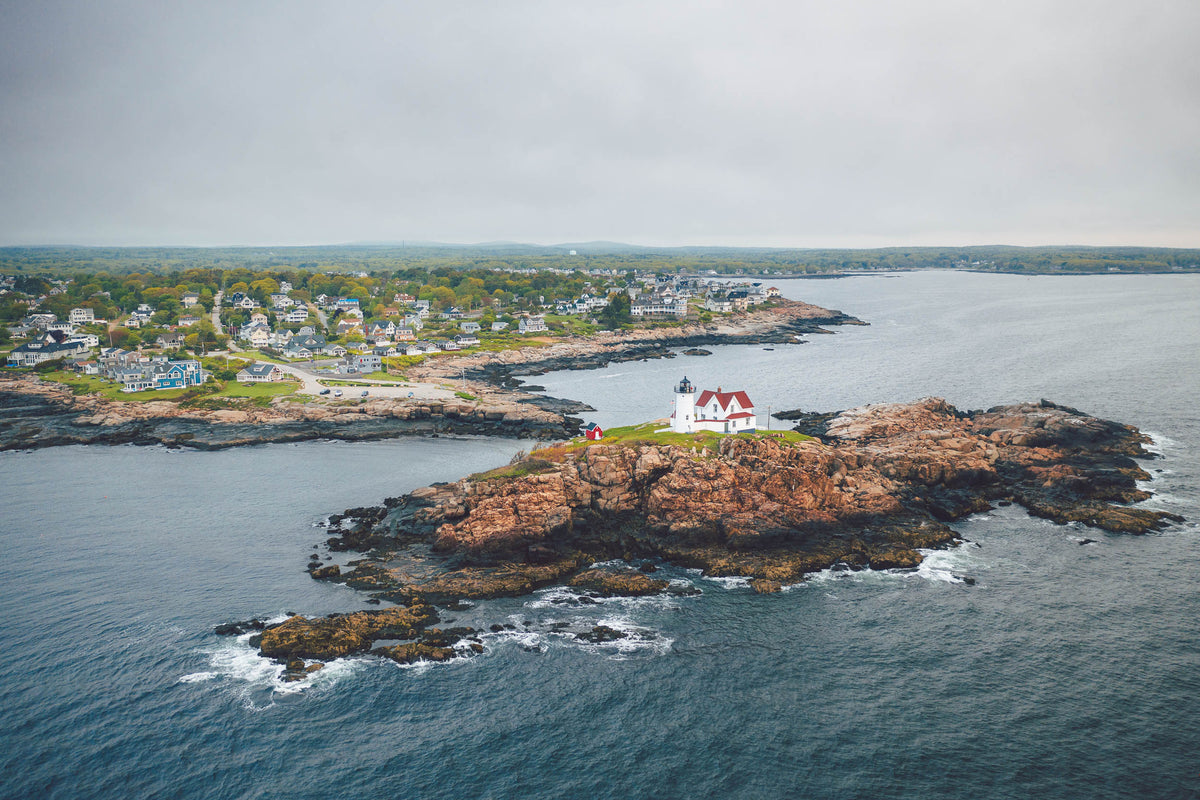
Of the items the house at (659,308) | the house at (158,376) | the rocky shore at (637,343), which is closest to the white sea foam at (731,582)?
the rocky shore at (637,343)

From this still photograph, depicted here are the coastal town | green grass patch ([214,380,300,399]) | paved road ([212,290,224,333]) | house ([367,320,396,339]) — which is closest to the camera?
green grass patch ([214,380,300,399])

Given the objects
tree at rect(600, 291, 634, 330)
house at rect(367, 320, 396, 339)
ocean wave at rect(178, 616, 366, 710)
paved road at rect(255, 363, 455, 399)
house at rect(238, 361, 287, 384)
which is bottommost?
ocean wave at rect(178, 616, 366, 710)

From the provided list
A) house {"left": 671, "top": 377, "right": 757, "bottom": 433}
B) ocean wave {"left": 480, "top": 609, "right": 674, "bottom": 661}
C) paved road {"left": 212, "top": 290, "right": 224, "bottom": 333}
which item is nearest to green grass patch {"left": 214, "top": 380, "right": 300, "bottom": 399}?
house {"left": 671, "top": 377, "right": 757, "bottom": 433}

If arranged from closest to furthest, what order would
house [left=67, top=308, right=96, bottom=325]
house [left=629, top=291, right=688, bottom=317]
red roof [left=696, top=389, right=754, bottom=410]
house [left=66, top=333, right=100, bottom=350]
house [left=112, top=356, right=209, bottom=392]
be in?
red roof [left=696, top=389, right=754, bottom=410], house [left=112, top=356, right=209, bottom=392], house [left=66, top=333, right=100, bottom=350], house [left=67, top=308, right=96, bottom=325], house [left=629, top=291, right=688, bottom=317]

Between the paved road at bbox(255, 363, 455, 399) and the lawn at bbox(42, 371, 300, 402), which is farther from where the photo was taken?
the paved road at bbox(255, 363, 455, 399)

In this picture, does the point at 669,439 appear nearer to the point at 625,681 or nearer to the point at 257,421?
the point at 625,681

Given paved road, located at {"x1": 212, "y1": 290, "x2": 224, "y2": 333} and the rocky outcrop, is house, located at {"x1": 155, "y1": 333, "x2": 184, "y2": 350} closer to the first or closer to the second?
paved road, located at {"x1": 212, "y1": 290, "x2": 224, "y2": 333}

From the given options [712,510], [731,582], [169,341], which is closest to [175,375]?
[169,341]
